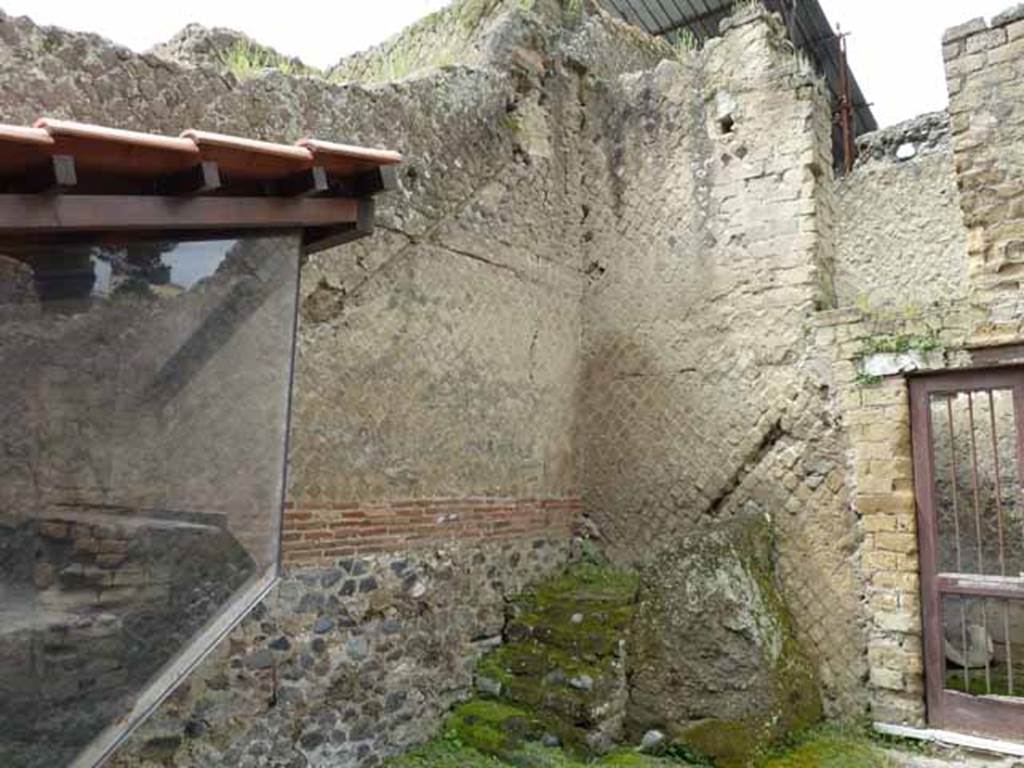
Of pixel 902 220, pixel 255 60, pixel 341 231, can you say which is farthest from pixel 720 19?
pixel 341 231

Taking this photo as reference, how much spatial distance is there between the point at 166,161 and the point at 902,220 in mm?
8856

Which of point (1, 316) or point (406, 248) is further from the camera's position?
point (406, 248)

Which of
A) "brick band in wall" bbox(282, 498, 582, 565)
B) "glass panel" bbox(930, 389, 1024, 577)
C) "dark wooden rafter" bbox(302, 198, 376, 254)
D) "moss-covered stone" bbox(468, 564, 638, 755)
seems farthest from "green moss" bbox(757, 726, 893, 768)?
"dark wooden rafter" bbox(302, 198, 376, 254)

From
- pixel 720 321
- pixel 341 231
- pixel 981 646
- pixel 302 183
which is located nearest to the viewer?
pixel 302 183

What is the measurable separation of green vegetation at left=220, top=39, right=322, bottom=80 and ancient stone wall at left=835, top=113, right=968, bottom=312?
239 inches

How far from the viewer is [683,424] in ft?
20.9

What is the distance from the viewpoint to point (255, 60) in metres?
5.62

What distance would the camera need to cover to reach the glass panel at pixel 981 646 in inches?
221

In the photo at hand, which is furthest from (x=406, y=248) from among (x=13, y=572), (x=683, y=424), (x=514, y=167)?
(x=13, y=572)

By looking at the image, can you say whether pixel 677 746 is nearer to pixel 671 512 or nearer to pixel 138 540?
pixel 671 512

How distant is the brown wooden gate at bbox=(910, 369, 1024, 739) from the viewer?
500cm

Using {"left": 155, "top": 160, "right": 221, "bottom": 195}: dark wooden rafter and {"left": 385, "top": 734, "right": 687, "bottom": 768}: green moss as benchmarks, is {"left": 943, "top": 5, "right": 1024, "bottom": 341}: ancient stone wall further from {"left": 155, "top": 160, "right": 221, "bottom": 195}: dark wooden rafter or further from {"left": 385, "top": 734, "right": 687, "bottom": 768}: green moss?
{"left": 155, "top": 160, "right": 221, "bottom": 195}: dark wooden rafter

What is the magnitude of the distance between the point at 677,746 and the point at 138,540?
3.49 meters

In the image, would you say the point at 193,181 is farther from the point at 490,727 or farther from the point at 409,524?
the point at 490,727
